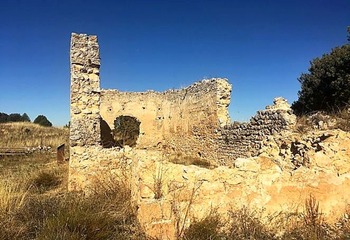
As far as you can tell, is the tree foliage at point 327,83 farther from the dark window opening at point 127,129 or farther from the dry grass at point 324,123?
the dark window opening at point 127,129

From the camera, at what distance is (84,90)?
8523mm

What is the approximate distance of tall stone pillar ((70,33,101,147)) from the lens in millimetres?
8344

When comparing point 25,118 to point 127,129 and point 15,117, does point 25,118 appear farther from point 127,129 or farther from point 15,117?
point 127,129

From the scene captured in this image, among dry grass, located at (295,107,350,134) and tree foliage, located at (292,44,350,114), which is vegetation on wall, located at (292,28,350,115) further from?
dry grass, located at (295,107,350,134)

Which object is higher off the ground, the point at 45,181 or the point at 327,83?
the point at 327,83

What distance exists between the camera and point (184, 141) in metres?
17.8

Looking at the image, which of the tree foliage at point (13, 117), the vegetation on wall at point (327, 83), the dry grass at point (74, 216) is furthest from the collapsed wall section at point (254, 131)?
the tree foliage at point (13, 117)

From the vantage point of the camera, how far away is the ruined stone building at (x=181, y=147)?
177 inches

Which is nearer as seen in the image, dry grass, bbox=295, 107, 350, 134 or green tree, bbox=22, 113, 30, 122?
dry grass, bbox=295, 107, 350, 134

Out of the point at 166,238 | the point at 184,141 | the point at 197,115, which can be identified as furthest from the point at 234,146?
the point at 166,238

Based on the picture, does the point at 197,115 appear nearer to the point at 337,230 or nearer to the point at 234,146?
the point at 234,146

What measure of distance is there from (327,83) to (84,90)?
11.1 meters

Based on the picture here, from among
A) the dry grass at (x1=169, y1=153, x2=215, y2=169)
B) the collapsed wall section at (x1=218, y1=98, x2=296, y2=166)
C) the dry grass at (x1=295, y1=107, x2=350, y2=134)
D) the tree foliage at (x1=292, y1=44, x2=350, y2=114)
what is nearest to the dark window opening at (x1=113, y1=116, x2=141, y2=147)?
the dry grass at (x1=169, y1=153, x2=215, y2=169)

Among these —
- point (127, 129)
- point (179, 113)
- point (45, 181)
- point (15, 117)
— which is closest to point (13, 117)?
point (15, 117)
